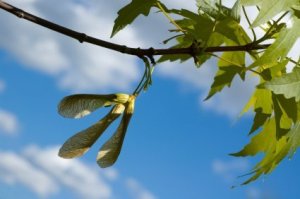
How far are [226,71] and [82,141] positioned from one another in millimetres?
377

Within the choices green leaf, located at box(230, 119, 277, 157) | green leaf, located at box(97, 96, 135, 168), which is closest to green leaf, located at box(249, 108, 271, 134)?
green leaf, located at box(230, 119, 277, 157)

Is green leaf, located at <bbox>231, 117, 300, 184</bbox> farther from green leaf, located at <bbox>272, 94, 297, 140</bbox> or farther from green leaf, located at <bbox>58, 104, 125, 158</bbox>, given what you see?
green leaf, located at <bbox>58, 104, 125, 158</bbox>

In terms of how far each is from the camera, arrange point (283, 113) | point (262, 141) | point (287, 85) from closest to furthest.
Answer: point (287, 85) < point (283, 113) < point (262, 141)

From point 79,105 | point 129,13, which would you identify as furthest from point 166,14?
point 79,105

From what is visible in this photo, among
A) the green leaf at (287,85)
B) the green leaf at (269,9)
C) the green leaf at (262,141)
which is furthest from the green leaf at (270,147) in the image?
the green leaf at (269,9)

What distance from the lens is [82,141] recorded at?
1085 mm

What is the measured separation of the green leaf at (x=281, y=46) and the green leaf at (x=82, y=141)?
0.32m

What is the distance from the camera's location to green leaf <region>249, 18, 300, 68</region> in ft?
3.56

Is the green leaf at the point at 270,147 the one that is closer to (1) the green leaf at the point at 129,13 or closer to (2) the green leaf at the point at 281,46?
(2) the green leaf at the point at 281,46

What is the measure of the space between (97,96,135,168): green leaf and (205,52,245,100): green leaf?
9.8 inches

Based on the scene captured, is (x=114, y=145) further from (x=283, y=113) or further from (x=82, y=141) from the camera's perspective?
(x=283, y=113)

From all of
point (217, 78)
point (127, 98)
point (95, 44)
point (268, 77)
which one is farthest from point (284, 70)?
point (95, 44)

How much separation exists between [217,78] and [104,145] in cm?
32

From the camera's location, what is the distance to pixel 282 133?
1.24 metres
